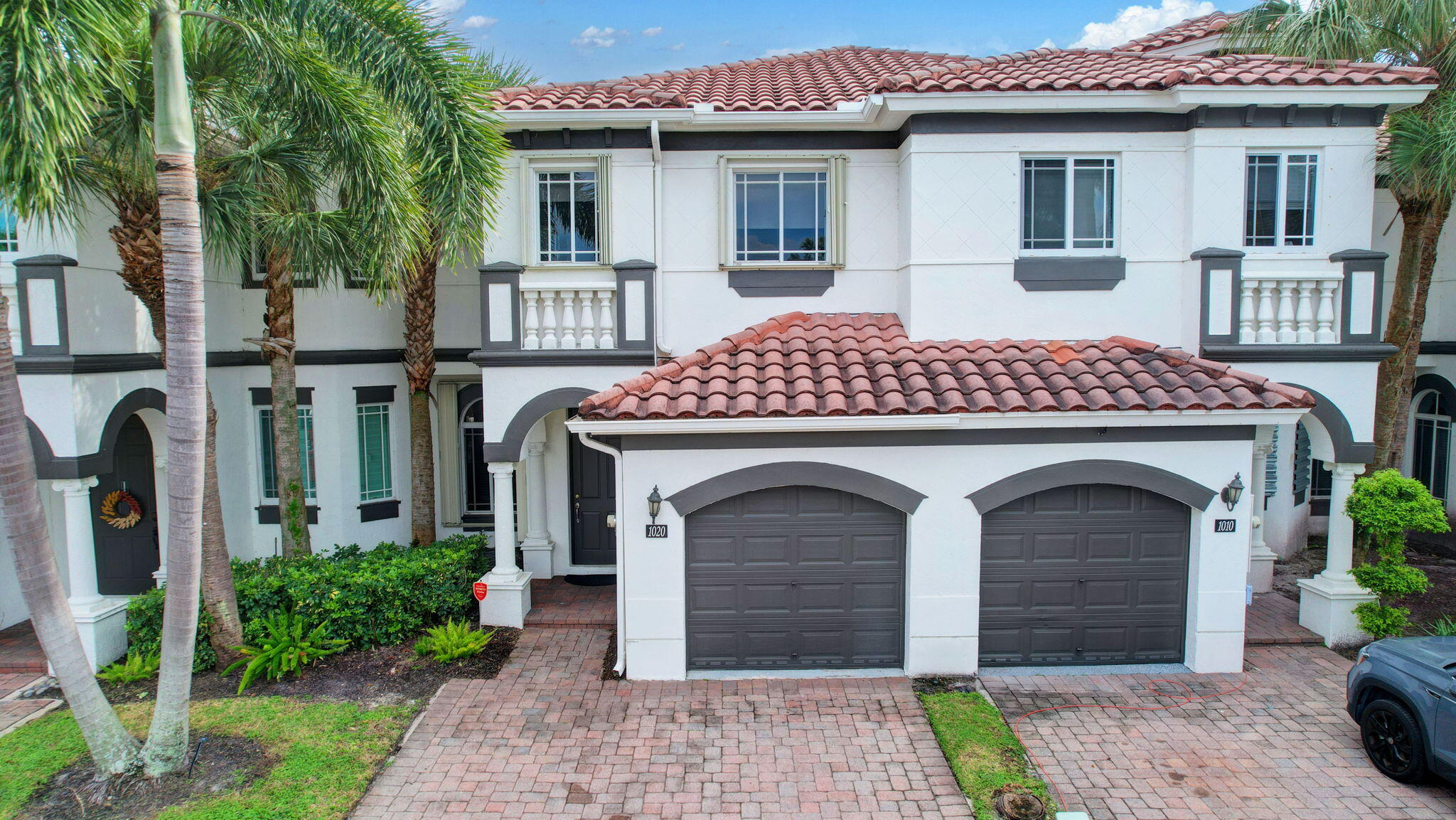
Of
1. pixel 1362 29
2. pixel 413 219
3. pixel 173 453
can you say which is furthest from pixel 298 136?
pixel 1362 29

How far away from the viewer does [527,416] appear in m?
11.0

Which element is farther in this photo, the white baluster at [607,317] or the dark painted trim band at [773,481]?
the white baluster at [607,317]

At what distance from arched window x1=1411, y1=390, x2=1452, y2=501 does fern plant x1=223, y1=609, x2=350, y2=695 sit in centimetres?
1878

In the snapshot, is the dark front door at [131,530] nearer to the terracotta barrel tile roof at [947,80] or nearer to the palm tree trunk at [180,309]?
the palm tree trunk at [180,309]

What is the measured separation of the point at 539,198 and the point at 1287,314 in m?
10.0

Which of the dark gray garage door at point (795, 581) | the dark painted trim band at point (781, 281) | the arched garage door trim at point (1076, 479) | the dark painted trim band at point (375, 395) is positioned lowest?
the dark gray garage door at point (795, 581)

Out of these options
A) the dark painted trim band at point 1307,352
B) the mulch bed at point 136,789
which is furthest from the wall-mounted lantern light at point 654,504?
the dark painted trim band at point 1307,352

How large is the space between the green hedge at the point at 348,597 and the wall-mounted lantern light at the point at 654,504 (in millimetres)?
3591

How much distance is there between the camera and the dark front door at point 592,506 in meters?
13.3

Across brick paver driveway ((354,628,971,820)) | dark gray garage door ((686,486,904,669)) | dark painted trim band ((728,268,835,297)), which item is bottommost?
brick paver driveway ((354,628,971,820))

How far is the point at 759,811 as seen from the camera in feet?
23.2

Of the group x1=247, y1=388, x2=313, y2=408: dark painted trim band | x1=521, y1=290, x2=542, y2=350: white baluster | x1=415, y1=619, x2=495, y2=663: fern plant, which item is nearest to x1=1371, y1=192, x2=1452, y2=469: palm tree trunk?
x1=521, y1=290, x2=542, y2=350: white baluster

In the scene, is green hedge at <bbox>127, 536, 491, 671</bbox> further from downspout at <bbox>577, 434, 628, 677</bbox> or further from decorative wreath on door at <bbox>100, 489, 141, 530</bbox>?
downspout at <bbox>577, 434, 628, 677</bbox>

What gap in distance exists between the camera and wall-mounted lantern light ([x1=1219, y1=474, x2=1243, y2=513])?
31.0 feet
